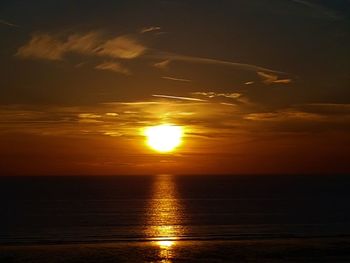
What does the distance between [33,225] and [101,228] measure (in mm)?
12239

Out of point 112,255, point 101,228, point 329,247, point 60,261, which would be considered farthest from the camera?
point 101,228

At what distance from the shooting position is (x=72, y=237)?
47.5 m

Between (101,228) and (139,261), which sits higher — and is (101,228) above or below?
above

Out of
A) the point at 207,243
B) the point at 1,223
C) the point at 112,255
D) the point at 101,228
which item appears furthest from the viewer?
the point at 1,223

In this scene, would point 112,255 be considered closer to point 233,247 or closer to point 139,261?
point 139,261

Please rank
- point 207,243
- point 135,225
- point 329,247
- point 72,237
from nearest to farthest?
point 329,247 < point 207,243 < point 72,237 < point 135,225

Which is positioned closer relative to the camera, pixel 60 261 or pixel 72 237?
pixel 60 261

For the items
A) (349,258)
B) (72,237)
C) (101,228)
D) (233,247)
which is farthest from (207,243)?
(101,228)

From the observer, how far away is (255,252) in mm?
34625

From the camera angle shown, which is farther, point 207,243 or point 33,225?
point 33,225

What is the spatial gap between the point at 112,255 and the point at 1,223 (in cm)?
3903

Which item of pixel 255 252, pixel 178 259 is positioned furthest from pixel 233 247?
pixel 178 259

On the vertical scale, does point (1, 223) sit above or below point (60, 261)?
above

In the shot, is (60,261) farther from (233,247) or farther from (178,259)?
(233,247)
